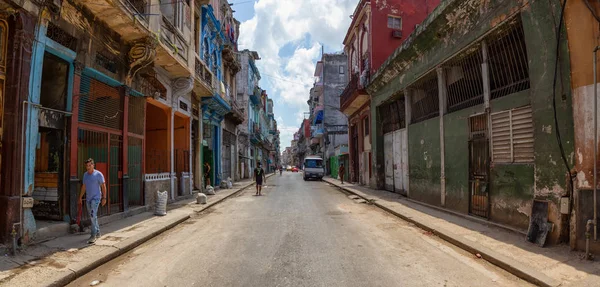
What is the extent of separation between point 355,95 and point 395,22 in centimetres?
481

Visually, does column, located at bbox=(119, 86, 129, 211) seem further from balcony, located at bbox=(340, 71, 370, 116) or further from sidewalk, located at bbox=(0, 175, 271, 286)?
balcony, located at bbox=(340, 71, 370, 116)

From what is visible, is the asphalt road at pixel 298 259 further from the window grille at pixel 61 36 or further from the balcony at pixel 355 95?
the balcony at pixel 355 95

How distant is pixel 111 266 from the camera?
5699 millimetres

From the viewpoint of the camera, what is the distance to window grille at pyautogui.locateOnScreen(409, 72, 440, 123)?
1246 centimetres

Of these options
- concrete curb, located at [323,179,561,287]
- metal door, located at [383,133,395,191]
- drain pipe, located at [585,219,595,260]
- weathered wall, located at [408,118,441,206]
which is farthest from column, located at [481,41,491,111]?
metal door, located at [383,133,395,191]

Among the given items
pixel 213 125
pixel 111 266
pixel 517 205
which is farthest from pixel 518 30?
pixel 213 125

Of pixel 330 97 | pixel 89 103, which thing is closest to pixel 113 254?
pixel 89 103

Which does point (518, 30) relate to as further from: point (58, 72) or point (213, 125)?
point (213, 125)

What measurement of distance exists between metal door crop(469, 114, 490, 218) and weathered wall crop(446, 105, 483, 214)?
0.12 meters

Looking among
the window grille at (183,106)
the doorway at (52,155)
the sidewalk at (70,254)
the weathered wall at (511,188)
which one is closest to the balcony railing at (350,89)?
the window grille at (183,106)

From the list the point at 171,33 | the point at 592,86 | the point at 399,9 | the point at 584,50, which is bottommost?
the point at 592,86

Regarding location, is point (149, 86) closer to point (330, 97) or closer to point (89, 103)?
point (89, 103)

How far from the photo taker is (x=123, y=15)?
8.78m

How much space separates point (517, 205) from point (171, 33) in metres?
11.8
